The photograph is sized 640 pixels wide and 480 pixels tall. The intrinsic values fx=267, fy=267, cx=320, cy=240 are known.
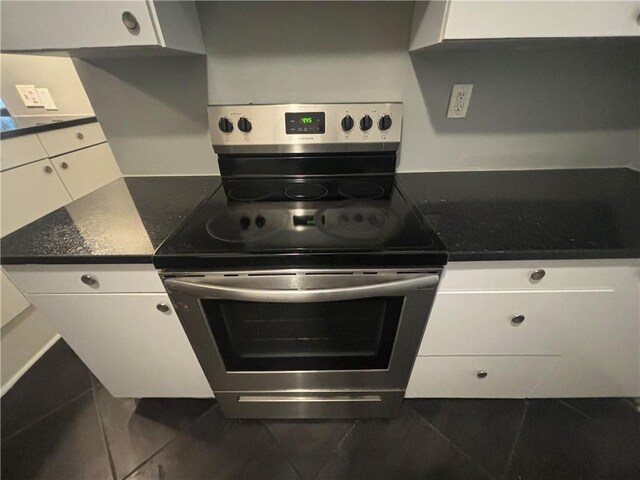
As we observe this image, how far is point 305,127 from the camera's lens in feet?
3.29

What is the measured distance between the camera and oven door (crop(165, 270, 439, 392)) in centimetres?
68

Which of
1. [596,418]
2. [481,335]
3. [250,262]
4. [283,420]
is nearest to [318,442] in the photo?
[283,420]

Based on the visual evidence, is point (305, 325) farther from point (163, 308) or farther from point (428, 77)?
point (428, 77)

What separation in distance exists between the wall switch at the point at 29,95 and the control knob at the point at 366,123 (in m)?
2.66

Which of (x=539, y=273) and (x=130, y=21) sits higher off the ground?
(x=130, y=21)

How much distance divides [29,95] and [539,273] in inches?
131

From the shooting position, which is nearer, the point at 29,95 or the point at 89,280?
the point at 89,280

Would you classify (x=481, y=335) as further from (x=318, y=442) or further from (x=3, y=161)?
(x=3, y=161)

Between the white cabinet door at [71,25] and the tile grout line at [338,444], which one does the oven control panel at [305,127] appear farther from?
the tile grout line at [338,444]

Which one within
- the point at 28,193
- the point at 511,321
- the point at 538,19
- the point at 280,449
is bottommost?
the point at 280,449

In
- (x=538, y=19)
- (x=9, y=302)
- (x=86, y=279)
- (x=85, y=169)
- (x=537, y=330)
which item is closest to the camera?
(x=538, y=19)

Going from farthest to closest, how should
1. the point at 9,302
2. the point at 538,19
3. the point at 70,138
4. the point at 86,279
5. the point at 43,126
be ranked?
the point at 70,138 → the point at 43,126 → the point at 9,302 → the point at 86,279 → the point at 538,19

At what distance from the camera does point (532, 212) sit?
0.85 meters

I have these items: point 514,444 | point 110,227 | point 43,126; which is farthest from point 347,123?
point 43,126
